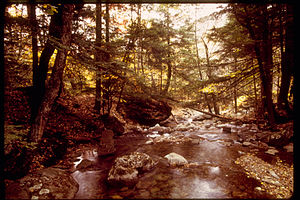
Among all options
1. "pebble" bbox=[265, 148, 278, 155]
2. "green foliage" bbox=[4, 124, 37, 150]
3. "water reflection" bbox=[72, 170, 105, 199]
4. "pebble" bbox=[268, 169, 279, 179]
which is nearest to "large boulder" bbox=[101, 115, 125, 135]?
"water reflection" bbox=[72, 170, 105, 199]

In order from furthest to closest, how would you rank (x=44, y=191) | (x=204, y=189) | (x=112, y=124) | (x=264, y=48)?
(x=112, y=124)
(x=264, y=48)
(x=204, y=189)
(x=44, y=191)

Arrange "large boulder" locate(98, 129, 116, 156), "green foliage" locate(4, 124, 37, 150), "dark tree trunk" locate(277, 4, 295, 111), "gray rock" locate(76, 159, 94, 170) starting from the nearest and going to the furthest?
"green foliage" locate(4, 124, 37, 150)
"gray rock" locate(76, 159, 94, 170)
"large boulder" locate(98, 129, 116, 156)
"dark tree trunk" locate(277, 4, 295, 111)

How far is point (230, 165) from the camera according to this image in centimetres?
495

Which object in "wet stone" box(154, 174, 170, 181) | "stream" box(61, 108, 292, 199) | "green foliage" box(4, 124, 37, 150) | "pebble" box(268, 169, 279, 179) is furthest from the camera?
"wet stone" box(154, 174, 170, 181)

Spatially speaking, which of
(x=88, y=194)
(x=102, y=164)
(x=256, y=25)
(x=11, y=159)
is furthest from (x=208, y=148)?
(x=11, y=159)

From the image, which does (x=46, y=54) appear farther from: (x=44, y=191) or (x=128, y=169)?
(x=128, y=169)

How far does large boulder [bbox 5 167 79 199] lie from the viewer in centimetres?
283

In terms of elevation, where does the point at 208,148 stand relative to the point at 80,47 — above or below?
below

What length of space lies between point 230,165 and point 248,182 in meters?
1.14

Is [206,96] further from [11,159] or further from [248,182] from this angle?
[11,159]

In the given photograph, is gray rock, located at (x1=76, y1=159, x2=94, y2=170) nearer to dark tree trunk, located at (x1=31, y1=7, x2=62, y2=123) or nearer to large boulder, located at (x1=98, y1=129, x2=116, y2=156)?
large boulder, located at (x1=98, y1=129, x2=116, y2=156)

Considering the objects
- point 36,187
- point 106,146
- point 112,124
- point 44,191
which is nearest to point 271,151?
point 106,146

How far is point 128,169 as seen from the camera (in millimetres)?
4141

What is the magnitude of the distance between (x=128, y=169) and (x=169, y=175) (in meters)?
1.35
